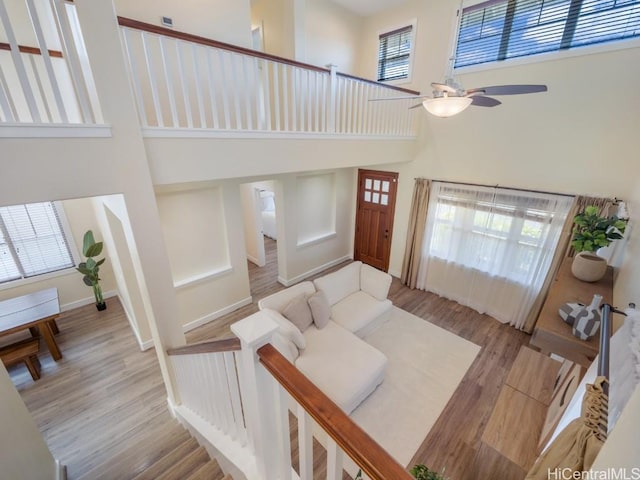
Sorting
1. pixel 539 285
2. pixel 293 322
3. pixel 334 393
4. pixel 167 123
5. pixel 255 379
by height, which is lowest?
pixel 334 393

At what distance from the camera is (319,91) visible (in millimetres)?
3080

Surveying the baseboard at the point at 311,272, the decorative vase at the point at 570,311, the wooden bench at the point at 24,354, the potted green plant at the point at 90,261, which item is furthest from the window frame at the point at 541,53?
the wooden bench at the point at 24,354

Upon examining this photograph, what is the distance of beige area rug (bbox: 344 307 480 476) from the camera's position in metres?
2.70

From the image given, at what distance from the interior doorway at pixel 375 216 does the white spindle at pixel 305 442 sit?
472 cm

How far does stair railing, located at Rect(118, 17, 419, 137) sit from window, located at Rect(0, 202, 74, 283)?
279 cm

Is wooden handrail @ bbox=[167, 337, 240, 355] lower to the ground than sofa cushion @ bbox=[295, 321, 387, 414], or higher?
higher

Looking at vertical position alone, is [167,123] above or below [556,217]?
A: above

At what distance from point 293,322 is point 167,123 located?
288 cm

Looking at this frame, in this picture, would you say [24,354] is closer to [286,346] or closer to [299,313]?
[286,346]

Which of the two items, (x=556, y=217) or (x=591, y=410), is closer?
(x=591, y=410)

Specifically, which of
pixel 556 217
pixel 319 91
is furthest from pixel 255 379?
pixel 556 217

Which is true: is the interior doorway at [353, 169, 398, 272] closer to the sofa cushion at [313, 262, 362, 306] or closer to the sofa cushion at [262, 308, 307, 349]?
the sofa cushion at [313, 262, 362, 306]

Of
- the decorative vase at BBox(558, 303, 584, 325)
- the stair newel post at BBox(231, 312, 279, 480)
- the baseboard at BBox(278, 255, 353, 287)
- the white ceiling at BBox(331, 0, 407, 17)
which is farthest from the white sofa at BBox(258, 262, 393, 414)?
the white ceiling at BBox(331, 0, 407, 17)

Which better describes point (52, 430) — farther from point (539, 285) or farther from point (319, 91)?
point (539, 285)
